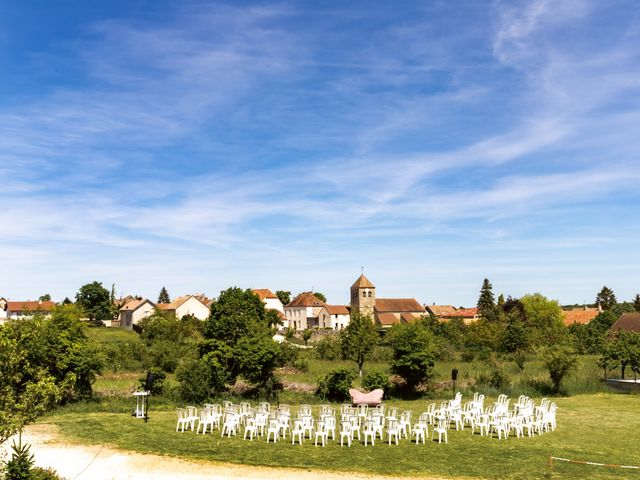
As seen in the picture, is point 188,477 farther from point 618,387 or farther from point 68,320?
point 618,387

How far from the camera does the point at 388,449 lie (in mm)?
17219

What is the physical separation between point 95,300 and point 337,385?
228 ft

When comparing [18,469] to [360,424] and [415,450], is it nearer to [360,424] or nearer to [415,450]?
[415,450]

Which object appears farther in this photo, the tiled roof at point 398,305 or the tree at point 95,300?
the tiled roof at point 398,305

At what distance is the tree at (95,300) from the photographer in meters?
87.1

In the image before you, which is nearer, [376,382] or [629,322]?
[376,382]

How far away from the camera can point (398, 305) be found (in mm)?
105250

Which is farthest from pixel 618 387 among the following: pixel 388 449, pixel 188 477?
pixel 188 477

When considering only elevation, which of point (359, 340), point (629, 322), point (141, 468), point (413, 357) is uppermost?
point (629, 322)

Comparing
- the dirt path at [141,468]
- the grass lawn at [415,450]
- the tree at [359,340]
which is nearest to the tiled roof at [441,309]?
the tree at [359,340]

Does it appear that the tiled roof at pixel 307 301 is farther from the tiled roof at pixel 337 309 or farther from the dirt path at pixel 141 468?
the dirt path at pixel 141 468

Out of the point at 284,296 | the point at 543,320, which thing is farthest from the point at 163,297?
the point at 543,320

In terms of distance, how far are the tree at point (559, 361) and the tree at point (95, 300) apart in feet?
240

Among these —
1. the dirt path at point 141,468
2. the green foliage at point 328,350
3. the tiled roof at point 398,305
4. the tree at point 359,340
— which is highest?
the tiled roof at point 398,305
